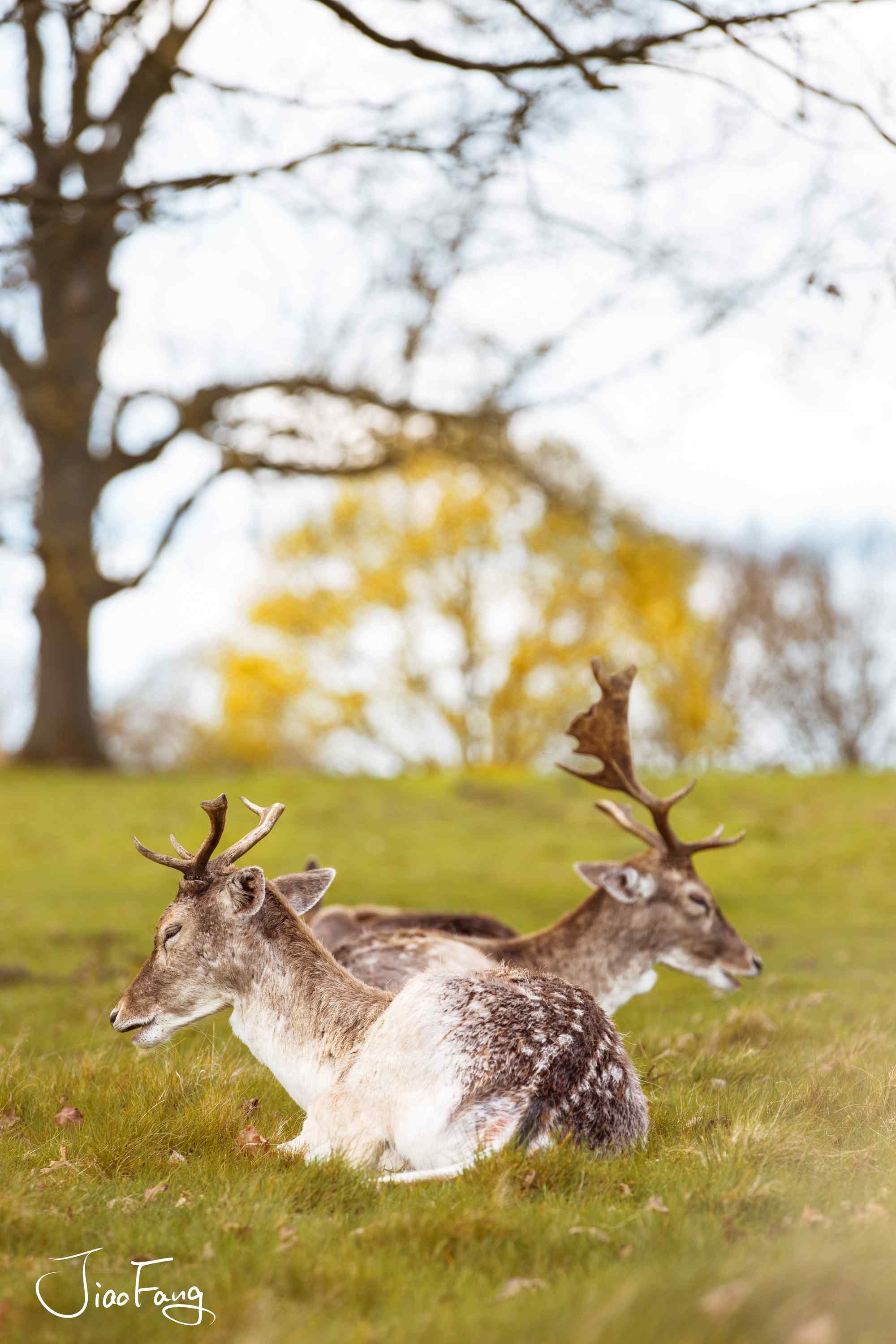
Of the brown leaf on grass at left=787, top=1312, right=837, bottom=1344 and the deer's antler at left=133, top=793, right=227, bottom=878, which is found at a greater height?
the deer's antler at left=133, top=793, right=227, bottom=878

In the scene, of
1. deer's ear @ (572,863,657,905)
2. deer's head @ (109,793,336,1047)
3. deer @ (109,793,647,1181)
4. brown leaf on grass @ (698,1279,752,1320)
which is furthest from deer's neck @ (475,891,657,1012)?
brown leaf on grass @ (698,1279,752,1320)

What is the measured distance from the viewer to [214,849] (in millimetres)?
5078

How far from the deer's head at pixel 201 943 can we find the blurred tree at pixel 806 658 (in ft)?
92.1

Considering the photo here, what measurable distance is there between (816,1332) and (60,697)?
21.9 meters

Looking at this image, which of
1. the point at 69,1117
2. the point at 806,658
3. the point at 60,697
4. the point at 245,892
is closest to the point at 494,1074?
the point at 245,892

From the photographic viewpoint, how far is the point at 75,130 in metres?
8.51

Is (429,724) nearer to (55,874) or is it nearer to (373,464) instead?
(373,464)

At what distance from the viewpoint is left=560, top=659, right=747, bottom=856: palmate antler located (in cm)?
762

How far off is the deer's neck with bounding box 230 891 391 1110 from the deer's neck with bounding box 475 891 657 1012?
2103 millimetres

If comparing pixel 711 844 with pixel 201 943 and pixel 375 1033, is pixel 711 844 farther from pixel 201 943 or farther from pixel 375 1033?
pixel 201 943

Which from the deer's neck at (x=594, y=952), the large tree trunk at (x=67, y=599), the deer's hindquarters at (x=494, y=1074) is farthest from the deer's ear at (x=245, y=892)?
the large tree trunk at (x=67, y=599)

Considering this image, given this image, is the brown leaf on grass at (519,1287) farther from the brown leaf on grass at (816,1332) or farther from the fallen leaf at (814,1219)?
the fallen leaf at (814,1219)

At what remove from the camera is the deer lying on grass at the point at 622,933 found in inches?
275

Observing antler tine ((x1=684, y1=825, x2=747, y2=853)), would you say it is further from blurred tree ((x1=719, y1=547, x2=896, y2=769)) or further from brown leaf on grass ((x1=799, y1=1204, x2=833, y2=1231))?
blurred tree ((x1=719, y1=547, x2=896, y2=769))
